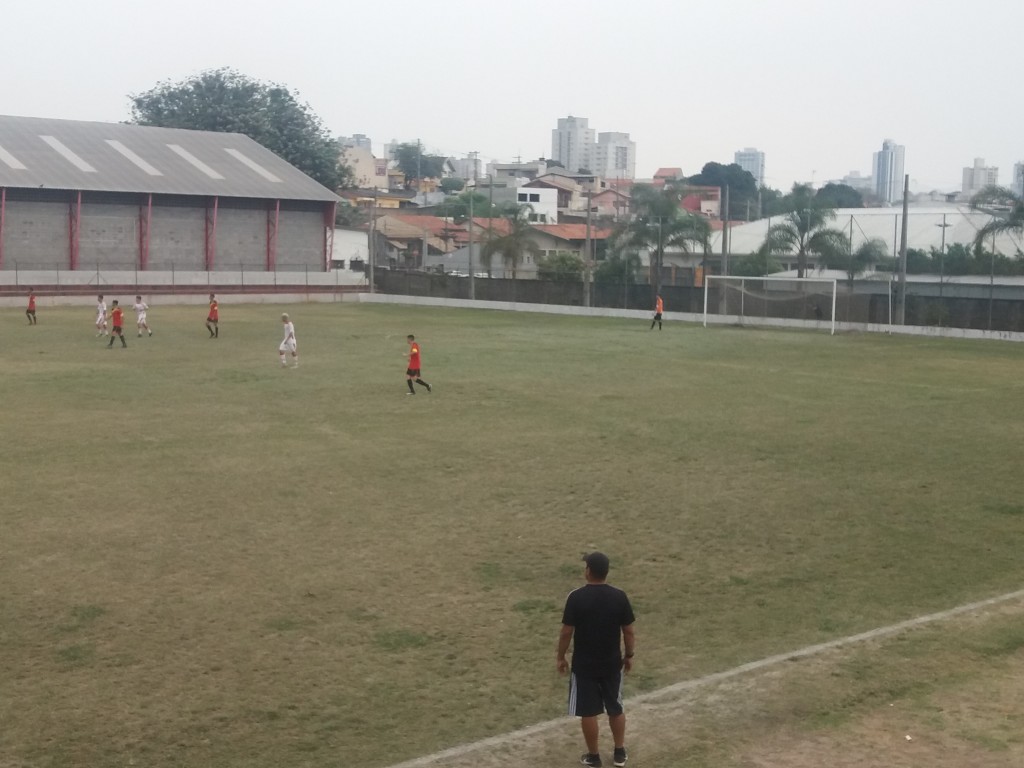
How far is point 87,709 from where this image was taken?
883 cm

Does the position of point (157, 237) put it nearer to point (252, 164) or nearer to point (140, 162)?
point (140, 162)

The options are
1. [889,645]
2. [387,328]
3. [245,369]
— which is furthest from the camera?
[387,328]

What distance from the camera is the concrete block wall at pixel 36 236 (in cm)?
6356

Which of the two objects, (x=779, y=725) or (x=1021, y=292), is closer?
(x=779, y=725)

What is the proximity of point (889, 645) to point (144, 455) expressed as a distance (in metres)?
12.6

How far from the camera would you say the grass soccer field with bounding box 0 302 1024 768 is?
8.95 meters

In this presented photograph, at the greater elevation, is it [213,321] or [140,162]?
[140,162]

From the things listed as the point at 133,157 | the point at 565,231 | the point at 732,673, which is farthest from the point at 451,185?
the point at 732,673

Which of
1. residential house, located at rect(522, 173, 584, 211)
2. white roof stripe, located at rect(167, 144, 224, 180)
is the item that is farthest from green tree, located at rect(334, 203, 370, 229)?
residential house, located at rect(522, 173, 584, 211)

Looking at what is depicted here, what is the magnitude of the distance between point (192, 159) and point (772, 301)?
38990 mm

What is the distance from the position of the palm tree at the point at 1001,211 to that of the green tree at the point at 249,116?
5583 centimetres

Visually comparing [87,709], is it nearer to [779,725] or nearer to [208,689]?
[208,689]

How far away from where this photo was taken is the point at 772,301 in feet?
175

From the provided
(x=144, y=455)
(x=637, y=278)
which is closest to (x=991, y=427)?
(x=144, y=455)
